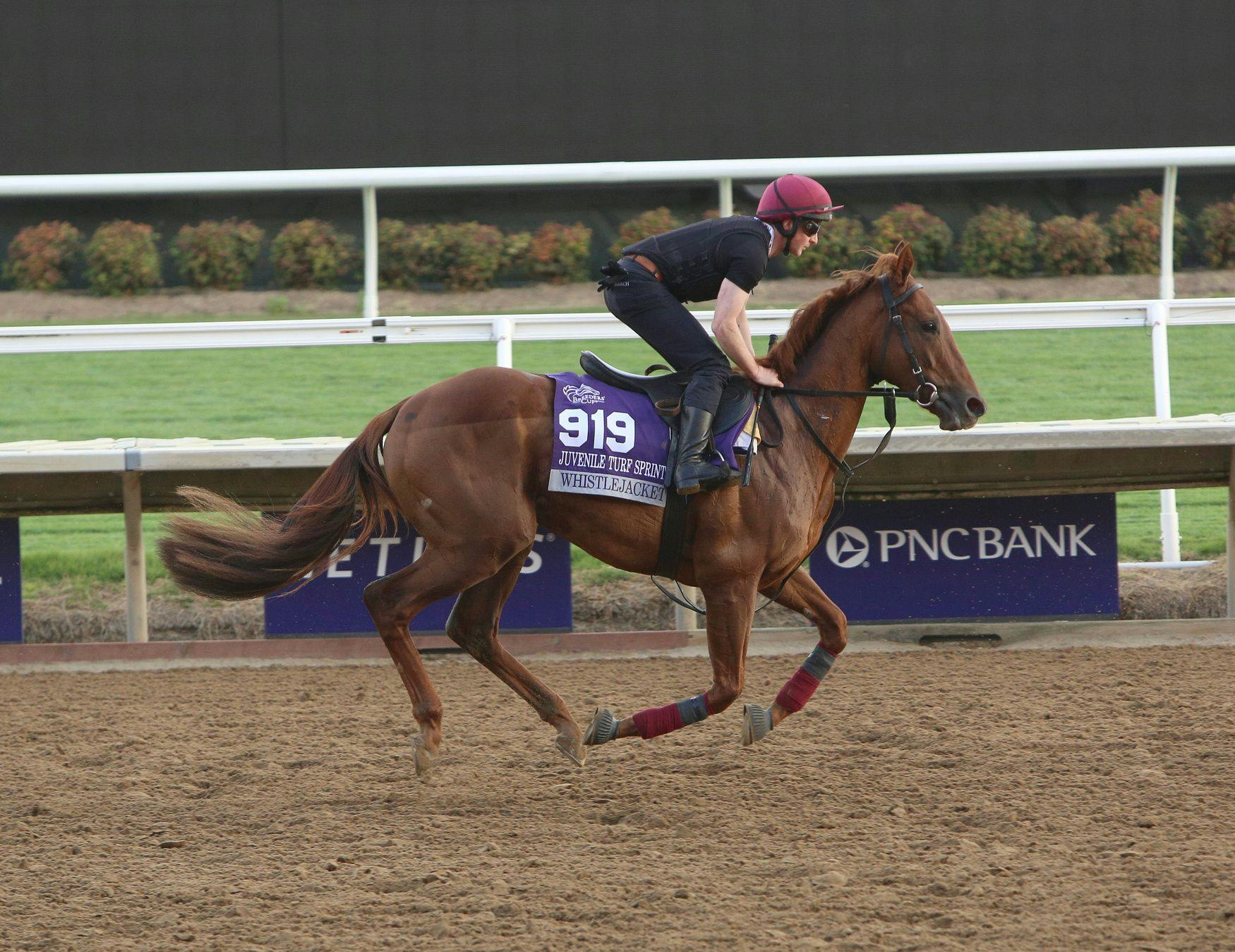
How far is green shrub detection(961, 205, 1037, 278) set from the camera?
36.4ft

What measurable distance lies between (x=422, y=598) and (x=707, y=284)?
1453 mm

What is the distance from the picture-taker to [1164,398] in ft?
23.5

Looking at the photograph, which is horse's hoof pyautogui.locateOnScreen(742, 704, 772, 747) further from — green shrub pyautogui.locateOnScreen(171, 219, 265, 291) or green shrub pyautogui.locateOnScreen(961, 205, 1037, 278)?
green shrub pyautogui.locateOnScreen(171, 219, 265, 291)

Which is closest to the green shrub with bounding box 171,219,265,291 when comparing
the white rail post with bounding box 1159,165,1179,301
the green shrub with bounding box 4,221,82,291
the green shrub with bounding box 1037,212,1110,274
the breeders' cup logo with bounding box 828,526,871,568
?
the green shrub with bounding box 4,221,82,291

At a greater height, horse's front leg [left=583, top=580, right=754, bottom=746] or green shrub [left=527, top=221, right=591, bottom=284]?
green shrub [left=527, top=221, right=591, bottom=284]

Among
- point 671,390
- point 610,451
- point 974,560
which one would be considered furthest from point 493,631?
point 974,560

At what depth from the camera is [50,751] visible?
16.4 ft

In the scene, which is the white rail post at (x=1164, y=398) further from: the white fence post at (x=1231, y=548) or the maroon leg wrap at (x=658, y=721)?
the maroon leg wrap at (x=658, y=721)

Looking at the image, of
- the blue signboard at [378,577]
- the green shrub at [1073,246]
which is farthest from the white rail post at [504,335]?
the green shrub at [1073,246]

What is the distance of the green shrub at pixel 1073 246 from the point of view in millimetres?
11180

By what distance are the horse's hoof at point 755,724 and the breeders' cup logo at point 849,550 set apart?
2484 mm

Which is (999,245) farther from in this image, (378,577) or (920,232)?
(378,577)

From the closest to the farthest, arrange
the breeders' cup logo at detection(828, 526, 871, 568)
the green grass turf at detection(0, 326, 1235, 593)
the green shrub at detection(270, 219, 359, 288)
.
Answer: the breeders' cup logo at detection(828, 526, 871, 568), the green grass turf at detection(0, 326, 1235, 593), the green shrub at detection(270, 219, 359, 288)

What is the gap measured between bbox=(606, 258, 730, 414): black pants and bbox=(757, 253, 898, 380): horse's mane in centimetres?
32
